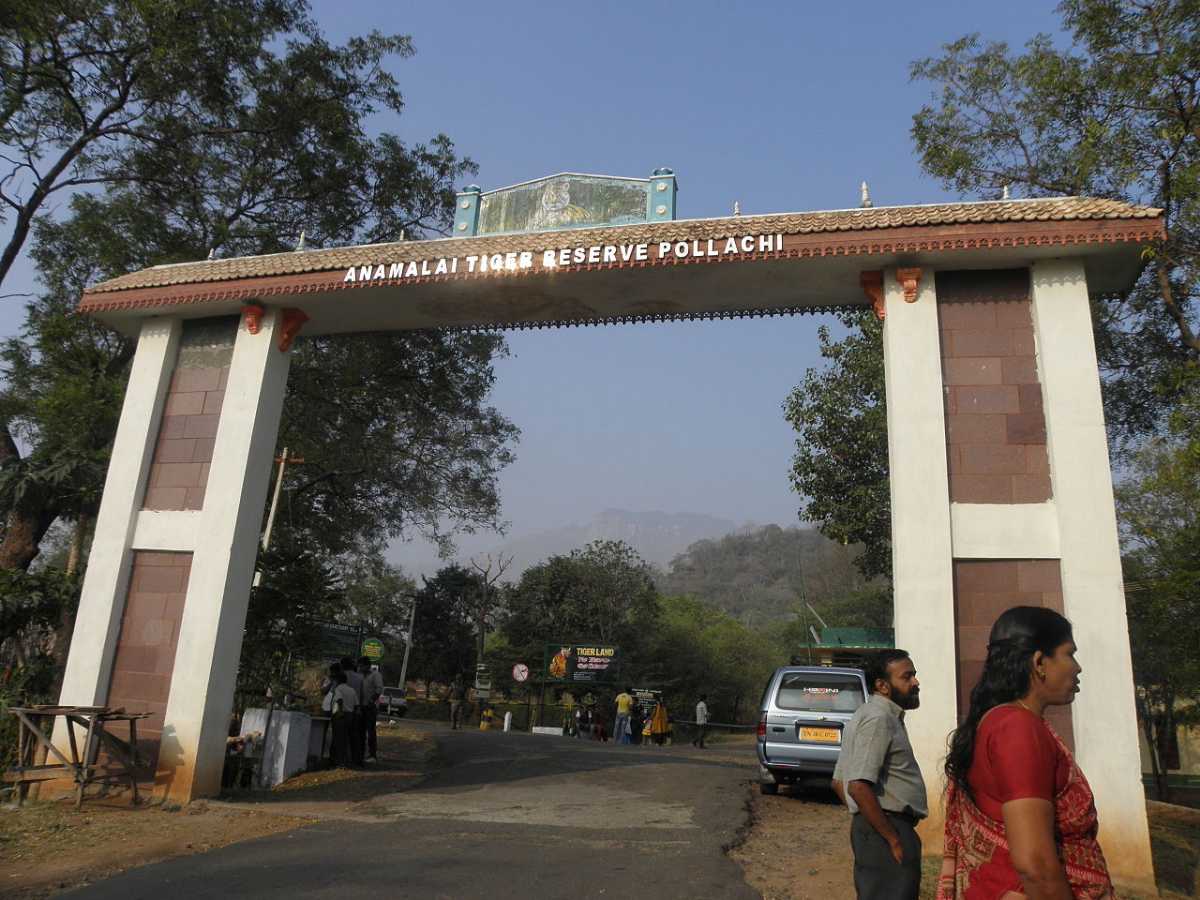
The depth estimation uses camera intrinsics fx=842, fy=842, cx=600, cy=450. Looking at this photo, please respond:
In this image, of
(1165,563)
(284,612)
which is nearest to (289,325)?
(284,612)

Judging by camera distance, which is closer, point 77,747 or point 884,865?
point 884,865

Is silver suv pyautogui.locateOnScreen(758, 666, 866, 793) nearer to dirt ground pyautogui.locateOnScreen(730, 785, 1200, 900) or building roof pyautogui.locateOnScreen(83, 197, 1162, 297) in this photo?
dirt ground pyautogui.locateOnScreen(730, 785, 1200, 900)

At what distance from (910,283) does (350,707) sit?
32.1 ft

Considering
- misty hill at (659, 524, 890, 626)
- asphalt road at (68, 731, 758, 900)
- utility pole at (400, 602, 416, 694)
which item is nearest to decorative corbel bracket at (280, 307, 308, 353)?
asphalt road at (68, 731, 758, 900)

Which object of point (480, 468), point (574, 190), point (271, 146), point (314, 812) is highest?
point (271, 146)

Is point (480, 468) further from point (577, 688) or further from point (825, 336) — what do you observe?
point (577, 688)

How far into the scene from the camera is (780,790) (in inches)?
481

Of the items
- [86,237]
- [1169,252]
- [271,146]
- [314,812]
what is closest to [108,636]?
[314,812]

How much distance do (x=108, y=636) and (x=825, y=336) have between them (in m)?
16.5

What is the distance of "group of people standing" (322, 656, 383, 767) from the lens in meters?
12.6

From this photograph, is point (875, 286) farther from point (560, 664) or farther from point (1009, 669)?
point (560, 664)

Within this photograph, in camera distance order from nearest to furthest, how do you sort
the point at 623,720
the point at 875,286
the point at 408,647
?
the point at 875,286
the point at 623,720
the point at 408,647

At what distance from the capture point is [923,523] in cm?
878

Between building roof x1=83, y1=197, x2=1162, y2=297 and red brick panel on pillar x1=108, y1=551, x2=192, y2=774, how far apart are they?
3.87m
